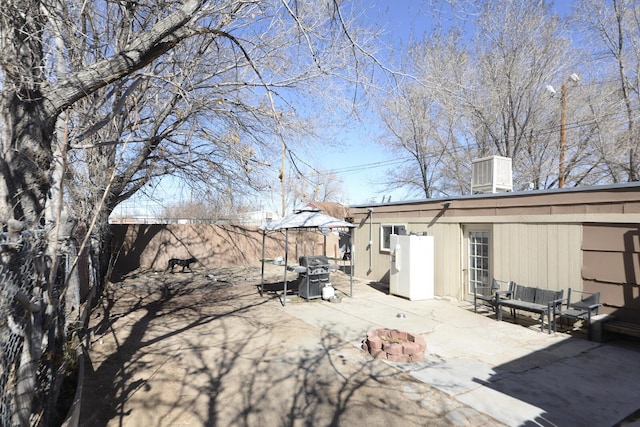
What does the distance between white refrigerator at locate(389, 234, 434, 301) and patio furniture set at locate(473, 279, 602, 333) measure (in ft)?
4.83

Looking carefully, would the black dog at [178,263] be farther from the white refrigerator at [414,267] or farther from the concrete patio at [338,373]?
the white refrigerator at [414,267]

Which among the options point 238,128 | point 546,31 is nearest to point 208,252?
point 238,128

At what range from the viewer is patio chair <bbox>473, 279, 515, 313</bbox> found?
763 centimetres

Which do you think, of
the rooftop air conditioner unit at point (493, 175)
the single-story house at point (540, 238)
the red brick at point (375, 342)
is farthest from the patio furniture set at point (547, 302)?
the red brick at point (375, 342)

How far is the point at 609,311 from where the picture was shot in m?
6.32

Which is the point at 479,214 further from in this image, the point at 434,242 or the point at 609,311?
the point at 609,311

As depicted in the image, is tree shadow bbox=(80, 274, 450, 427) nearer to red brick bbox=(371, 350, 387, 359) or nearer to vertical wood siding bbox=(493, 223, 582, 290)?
red brick bbox=(371, 350, 387, 359)

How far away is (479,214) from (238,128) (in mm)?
5905

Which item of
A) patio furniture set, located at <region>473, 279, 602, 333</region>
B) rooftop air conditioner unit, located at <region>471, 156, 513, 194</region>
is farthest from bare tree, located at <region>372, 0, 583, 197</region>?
patio furniture set, located at <region>473, 279, 602, 333</region>

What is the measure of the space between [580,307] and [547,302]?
0.51 meters

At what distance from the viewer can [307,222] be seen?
9164mm

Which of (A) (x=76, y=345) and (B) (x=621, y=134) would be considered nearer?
(A) (x=76, y=345)

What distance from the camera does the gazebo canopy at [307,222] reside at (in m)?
9.09

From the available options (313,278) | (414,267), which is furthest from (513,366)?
(313,278)
